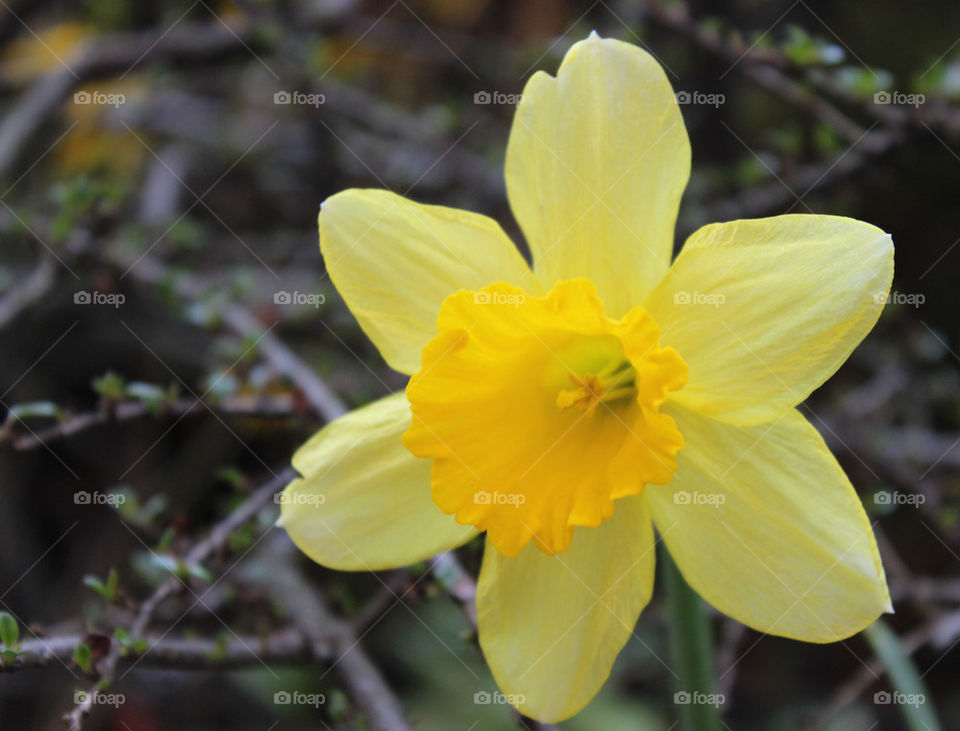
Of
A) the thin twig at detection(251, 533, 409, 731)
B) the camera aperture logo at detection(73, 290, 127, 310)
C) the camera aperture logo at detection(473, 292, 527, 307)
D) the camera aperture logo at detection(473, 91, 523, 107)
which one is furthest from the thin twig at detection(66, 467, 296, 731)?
the camera aperture logo at detection(473, 91, 523, 107)

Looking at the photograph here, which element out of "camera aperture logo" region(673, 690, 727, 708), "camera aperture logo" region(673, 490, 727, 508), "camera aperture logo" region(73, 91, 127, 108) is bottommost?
"camera aperture logo" region(673, 690, 727, 708)

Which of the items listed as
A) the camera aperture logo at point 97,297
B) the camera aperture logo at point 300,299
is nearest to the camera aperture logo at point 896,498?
the camera aperture logo at point 300,299

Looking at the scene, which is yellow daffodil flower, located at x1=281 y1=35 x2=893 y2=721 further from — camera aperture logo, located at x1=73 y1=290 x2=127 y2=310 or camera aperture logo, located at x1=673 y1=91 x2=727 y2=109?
camera aperture logo, located at x1=673 y1=91 x2=727 y2=109

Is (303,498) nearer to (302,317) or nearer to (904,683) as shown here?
(904,683)

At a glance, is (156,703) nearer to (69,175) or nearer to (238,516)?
(238,516)

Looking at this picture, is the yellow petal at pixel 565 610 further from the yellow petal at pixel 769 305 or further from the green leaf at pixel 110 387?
the green leaf at pixel 110 387

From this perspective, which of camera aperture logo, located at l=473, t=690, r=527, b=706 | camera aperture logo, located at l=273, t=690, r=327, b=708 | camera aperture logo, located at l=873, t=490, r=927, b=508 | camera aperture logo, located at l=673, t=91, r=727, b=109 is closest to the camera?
camera aperture logo, located at l=473, t=690, r=527, b=706

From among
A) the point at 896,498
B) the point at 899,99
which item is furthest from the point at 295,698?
the point at 899,99

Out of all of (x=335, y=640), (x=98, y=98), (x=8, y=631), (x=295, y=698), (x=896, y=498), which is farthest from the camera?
(x=98, y=98)
